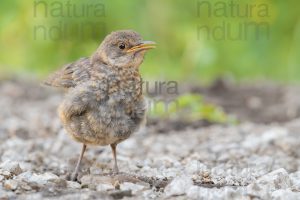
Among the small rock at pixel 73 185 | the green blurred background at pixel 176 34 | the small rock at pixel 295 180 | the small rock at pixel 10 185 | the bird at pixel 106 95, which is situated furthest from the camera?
the green blurred background at pixel 176 34

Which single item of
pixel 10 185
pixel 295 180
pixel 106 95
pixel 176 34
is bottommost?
pixel 295 180

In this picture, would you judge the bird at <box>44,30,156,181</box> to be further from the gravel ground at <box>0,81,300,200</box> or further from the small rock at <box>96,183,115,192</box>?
the small rock at <box>96,183,115,192</box>

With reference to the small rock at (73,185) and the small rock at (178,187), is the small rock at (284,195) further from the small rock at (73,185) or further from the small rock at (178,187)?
the small rock at (73,185)

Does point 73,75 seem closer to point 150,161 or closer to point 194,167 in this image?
point 150,161

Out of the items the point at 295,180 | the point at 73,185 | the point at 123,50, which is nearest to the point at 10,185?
the point at 73,185

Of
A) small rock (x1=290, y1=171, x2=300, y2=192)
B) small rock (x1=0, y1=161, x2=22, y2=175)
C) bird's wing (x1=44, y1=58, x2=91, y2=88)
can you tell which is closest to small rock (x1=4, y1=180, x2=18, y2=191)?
small rock (x1=0, y1=161, x2=22, y2=175)

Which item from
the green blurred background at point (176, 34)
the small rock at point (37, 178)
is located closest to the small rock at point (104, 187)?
the small rock at point (37, 178)

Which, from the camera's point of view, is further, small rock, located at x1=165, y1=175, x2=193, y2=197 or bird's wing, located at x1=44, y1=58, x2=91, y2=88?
bird's wing, located at x1=44, y1=58, x2=91, y2=88
